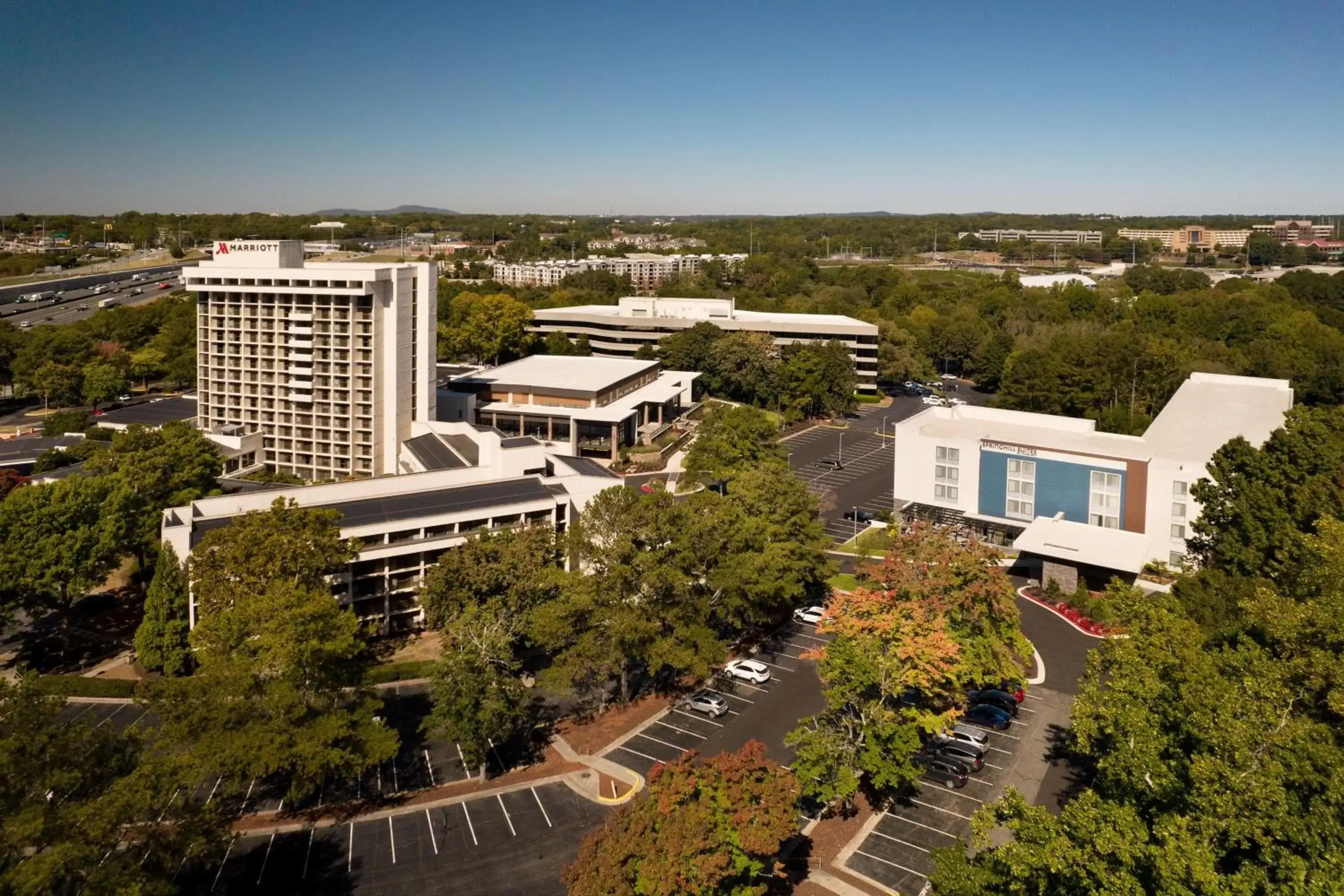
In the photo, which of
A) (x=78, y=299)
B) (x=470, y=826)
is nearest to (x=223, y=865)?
(x=470, y=826)

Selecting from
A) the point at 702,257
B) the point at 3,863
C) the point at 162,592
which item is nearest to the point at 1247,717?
the point at 3,863

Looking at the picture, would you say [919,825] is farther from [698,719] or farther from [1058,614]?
[1058,614]

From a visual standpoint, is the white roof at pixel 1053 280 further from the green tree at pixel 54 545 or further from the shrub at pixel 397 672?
the green tree at pixel 54 545

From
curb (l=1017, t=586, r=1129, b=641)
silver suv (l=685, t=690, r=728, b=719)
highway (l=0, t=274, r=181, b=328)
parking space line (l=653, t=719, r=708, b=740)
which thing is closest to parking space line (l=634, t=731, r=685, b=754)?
parking space line (l=653, t=719, r=708, b=740)

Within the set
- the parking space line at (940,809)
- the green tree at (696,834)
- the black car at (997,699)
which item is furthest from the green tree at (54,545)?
the black car at (997,699)

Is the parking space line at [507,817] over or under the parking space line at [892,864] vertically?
over

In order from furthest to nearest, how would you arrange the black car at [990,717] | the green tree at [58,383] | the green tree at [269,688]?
the green tree at [58,383], the black car at [990,717], the green tree at [269,688]
